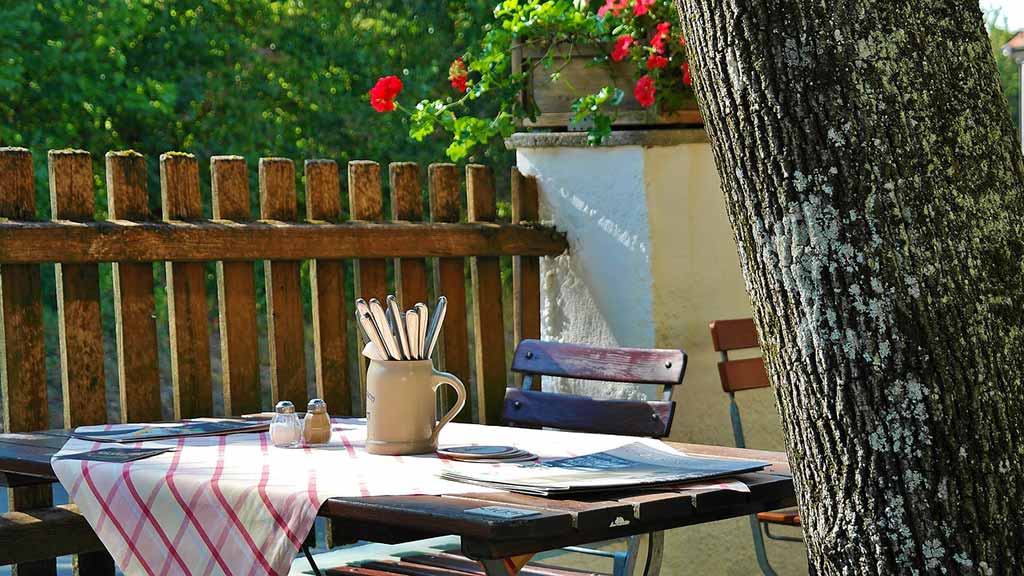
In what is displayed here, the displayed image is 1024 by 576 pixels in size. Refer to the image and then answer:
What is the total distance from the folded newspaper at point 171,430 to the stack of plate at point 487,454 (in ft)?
1.93

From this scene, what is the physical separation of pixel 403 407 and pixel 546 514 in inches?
28.7

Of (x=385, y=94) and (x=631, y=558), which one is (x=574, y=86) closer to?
(x=385, y=94)

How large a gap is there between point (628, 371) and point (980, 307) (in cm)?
174

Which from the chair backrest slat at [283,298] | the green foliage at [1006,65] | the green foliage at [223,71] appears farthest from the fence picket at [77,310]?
the green foliage at [1006,65]

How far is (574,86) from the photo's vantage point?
464 cm

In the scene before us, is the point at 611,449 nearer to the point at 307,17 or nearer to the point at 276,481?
the point at 276,481

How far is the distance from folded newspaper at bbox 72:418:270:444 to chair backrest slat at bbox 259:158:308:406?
0.90m

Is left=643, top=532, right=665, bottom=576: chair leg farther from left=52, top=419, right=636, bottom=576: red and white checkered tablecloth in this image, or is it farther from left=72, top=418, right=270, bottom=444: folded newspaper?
left=72, top=418, right=270, bottom=444: folded newspaper

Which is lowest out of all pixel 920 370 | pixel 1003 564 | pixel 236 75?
A: pixel 1003 564

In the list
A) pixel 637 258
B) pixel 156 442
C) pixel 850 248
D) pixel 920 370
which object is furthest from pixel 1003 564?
pixel 637 258

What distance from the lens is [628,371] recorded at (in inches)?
133

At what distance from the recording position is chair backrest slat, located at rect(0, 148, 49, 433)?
3.59 metres

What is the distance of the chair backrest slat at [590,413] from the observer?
3.18 metres

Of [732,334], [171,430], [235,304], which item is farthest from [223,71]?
[171,430]
